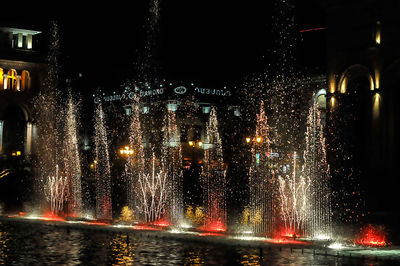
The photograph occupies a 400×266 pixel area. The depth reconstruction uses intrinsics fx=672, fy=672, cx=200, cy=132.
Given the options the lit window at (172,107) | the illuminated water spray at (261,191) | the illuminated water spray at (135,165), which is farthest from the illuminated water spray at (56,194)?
the lit window at (172,107)

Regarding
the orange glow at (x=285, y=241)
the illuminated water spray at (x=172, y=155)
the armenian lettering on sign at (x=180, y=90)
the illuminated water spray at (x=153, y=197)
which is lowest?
the orange glow at (x=285, y=241)

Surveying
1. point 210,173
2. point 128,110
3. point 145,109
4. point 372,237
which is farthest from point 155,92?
point 372,237

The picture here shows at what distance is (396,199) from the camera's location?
3206 cm

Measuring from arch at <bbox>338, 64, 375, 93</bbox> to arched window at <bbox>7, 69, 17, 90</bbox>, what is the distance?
28835 mm

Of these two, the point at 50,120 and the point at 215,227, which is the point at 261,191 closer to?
the point at 215,227

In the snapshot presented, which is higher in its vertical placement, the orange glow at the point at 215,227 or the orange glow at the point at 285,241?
the orange glow at the point at 215,227

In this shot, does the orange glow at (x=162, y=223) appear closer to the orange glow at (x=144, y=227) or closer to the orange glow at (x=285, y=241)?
the orange glow at (x=144, y=227)

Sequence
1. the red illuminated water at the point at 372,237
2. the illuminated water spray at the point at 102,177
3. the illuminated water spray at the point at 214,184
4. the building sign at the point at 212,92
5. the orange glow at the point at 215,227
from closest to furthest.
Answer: the red illuminated water at the point at 372,237, the orange glow at the point at 215,227, the illuminated water spray at the point at 214,184, the illuminated water spray at the point at 102,177, the building sign at the point at 212,92

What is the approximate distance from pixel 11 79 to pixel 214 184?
973 inches

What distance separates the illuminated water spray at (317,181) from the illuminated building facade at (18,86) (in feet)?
78.5

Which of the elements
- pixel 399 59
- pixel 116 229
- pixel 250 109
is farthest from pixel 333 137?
pixel 116 229

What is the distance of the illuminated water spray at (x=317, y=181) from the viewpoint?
20.9 m

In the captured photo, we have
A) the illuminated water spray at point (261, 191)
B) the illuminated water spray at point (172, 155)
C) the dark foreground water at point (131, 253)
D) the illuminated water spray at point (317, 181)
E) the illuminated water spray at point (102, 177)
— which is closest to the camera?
the dark foreground water at point (131, 253)

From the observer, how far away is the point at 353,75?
4366 centimetres
